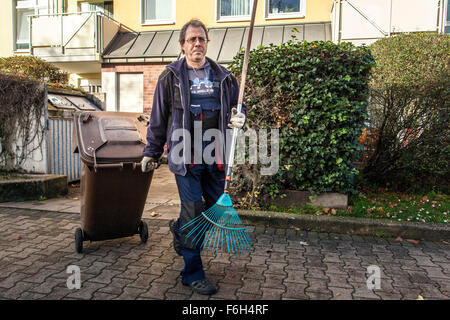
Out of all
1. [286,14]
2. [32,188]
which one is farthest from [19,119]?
[286,14]

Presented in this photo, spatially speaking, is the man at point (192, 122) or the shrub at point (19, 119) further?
the shrub at point (19, 119)

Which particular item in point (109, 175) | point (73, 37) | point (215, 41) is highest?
point (73, 37)

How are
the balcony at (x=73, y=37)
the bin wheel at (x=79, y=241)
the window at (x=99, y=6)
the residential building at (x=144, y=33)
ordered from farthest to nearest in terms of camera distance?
the window at (x=99, y=6) → the balcony at (x=73, y=37) → the residential building at (x=144, y=33) → the bin wheel at (x=79, y=241)

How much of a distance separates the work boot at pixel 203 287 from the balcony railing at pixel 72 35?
10.2m

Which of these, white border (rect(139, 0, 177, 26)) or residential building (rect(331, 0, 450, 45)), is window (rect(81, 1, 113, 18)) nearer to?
white border (rect(139, 0, 177, 26))

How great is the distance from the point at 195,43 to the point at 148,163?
1083 millimetres

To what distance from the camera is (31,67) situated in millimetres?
10625

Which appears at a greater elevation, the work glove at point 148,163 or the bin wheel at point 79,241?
the work glove at point 148,163

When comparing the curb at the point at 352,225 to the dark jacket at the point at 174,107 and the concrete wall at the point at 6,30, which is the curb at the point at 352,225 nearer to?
the dark jacket at the point at 174,107

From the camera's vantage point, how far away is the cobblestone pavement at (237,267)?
288 centimetres

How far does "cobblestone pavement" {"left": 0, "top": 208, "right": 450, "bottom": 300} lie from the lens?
2883mm

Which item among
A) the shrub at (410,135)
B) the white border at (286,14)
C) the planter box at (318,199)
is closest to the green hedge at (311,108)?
the planter box at (318,199)

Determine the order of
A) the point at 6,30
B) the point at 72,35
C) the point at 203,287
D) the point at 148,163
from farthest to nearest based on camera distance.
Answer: the point at 6,30 < the point at 72,35 < the point at 148,163 < the point at 203,287

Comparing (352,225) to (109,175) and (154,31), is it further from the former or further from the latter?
(154,31)
